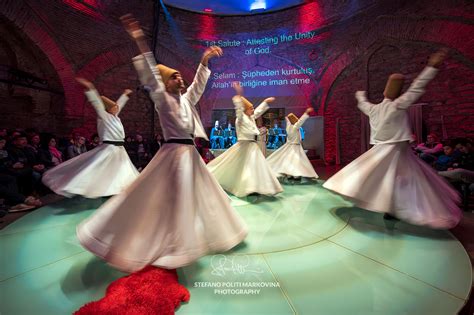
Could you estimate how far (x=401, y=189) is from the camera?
3246mm

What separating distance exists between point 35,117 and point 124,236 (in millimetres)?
8731

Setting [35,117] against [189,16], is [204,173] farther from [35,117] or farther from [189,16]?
[189,16]

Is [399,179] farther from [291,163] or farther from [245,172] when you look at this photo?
[291,163]

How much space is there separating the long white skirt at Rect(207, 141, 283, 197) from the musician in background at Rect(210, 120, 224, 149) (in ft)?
22.9

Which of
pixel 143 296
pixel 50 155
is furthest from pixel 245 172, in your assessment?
pixel 50 155

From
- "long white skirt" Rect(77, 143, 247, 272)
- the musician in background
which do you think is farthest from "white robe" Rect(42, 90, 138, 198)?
the musician in background

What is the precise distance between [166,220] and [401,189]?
2937 millimetres

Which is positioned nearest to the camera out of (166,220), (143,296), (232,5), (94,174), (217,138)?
(143,296)

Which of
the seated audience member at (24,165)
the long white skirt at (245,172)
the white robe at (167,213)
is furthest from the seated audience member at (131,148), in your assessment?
the white robe at (167,213)

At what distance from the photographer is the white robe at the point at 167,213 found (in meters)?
1.98

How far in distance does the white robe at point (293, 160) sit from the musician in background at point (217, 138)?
556cm

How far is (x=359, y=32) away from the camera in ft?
33.6

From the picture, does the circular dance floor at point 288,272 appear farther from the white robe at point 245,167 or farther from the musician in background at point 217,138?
the musician in background at point 217,138

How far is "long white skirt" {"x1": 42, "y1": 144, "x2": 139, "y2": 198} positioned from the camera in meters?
4.26
